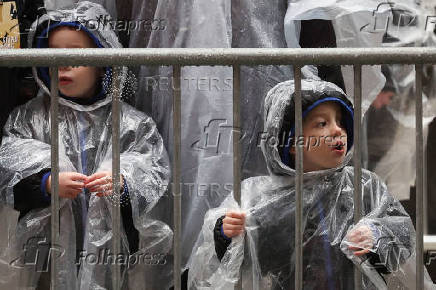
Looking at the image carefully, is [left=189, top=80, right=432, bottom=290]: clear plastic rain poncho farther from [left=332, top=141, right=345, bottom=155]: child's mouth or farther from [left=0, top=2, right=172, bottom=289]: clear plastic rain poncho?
[left=0, top=2, right=172, bottom=289]: clear plastic rain poncho

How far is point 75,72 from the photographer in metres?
2.66

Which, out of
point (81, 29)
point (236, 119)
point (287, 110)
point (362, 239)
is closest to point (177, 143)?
point (236, 119)

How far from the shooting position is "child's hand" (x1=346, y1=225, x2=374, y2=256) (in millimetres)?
2318

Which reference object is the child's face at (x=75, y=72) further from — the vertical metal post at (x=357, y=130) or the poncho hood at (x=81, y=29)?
the vertical metal post at (x=357, y=130)

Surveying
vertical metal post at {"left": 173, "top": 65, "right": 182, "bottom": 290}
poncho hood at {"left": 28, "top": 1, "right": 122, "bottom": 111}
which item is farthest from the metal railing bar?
poncho hood at {"left": 28, "top": 1, "right": 122, "bottom": 111}

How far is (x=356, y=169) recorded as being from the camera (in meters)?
2.23

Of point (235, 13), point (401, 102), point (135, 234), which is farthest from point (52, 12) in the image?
point (401, 102)

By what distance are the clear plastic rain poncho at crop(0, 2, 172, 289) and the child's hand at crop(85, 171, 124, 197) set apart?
0.06 metres

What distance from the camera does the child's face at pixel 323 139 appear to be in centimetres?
245

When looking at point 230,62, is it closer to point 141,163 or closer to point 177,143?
point 177,143

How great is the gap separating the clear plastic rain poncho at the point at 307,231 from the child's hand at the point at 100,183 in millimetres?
302

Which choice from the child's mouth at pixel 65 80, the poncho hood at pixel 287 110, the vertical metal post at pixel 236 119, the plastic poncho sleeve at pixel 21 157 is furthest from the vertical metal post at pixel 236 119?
the child's mouth at pixel 65 80

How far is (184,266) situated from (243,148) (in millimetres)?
424

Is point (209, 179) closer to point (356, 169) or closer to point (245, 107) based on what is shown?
point (245, 107)
